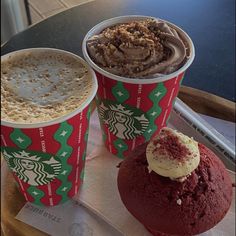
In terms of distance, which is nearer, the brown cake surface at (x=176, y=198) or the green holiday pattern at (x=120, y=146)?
the brown cake surface at (x=176, y=198)

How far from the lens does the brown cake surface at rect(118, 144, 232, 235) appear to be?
54 centimetres

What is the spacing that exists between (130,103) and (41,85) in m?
0.15

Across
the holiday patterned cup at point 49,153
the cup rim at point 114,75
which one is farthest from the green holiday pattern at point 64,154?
the cup rim at point 114,75

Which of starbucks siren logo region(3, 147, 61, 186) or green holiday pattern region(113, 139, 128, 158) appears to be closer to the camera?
starbucks siren logo region(3, 147, 61, 186)

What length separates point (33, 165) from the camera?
526 mm

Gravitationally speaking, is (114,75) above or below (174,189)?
above

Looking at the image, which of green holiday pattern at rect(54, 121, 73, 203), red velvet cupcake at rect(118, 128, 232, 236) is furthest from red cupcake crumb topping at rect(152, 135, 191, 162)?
green holiday pattern at rect(54, 121, 73, 203)

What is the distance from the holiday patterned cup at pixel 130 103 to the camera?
567mm

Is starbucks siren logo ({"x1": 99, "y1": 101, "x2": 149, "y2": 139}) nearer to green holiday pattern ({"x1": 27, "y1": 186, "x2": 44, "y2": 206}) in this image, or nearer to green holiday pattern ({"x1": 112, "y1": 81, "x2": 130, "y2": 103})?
green holiday pattern ({"x1": 112, "y1": 81, "x2": 130, "y2": 103})

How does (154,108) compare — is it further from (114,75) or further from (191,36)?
(191,36)

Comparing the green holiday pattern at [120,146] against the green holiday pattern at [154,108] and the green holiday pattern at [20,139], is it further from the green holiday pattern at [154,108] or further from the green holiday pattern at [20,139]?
the green holiday pattern at [20,139]

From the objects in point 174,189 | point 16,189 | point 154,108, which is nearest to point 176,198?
point 174,189

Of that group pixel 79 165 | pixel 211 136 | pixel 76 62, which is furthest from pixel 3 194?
pixel 211 136

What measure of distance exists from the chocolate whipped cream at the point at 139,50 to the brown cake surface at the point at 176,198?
0.41 ft
